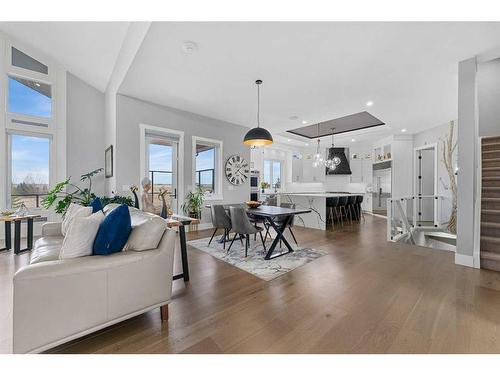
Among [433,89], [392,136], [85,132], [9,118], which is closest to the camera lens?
[433,89]

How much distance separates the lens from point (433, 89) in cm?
394

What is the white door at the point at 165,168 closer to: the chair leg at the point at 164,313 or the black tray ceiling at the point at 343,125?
the chair leg at the point at 164,313

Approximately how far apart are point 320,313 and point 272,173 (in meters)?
7.76

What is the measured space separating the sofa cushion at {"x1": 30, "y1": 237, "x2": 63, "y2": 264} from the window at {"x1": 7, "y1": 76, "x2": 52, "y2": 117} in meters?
3.49

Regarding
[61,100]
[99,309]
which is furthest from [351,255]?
[61,100]

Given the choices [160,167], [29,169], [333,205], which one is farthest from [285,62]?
[29,169]

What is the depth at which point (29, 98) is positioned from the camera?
15.0ft

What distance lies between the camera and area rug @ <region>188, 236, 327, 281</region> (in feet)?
9.54

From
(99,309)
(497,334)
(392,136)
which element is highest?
(392,136)

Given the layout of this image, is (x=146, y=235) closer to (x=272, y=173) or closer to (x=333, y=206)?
(x=333, y=206)

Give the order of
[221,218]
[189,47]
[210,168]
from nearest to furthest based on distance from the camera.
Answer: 1. [189,47]
2. [221,218]
3. [210,168]
